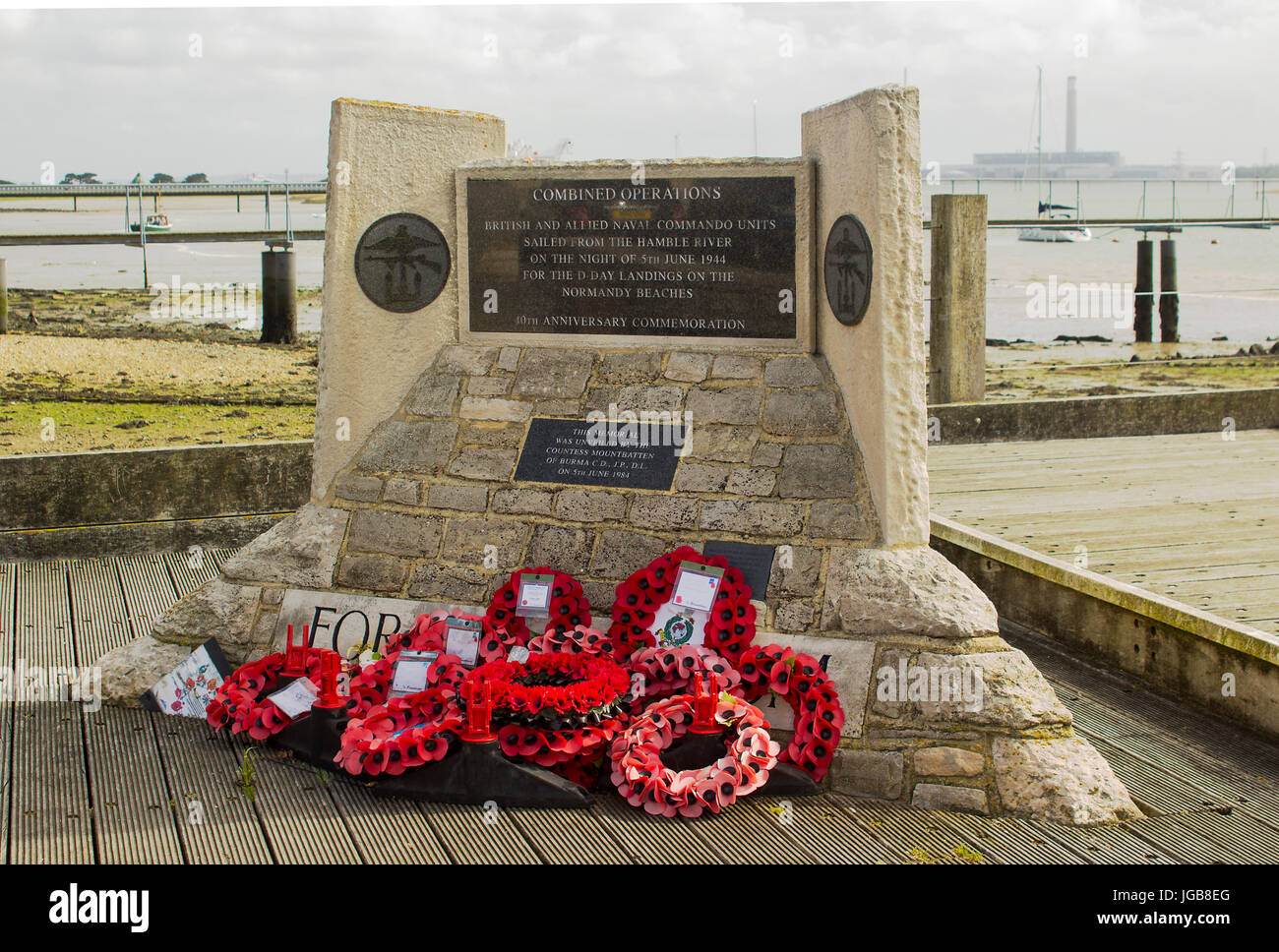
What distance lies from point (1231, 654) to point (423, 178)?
3.68 metres

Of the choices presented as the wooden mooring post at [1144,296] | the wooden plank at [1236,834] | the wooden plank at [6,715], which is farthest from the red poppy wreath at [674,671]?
the wooden mooring post at [1144,296]

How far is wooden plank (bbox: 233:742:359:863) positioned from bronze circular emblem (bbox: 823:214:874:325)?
245 centimetres

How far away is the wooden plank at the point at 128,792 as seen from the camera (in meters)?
3.81

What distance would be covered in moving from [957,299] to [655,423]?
4.63 m

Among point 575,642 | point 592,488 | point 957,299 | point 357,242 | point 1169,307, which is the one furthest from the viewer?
point 1169,307

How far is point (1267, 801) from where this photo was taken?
14.0ft

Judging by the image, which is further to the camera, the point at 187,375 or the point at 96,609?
the point at 187,375

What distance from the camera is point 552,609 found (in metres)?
4.77

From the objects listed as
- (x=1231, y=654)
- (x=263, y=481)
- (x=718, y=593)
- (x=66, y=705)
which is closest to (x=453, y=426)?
(x=718, y=593)

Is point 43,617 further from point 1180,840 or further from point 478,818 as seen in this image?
point 1180,840

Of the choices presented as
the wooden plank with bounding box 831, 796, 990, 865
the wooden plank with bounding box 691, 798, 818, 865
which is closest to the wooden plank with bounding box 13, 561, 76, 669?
the wooden plank with bounding box 691, 798, 818, 865

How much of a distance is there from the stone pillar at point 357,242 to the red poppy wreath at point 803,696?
199 centimetres

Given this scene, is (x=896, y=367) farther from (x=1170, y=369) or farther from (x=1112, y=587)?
(x=1170, y=369)

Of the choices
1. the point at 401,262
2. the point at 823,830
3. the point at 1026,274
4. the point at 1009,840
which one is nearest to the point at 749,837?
the point at 823,830
